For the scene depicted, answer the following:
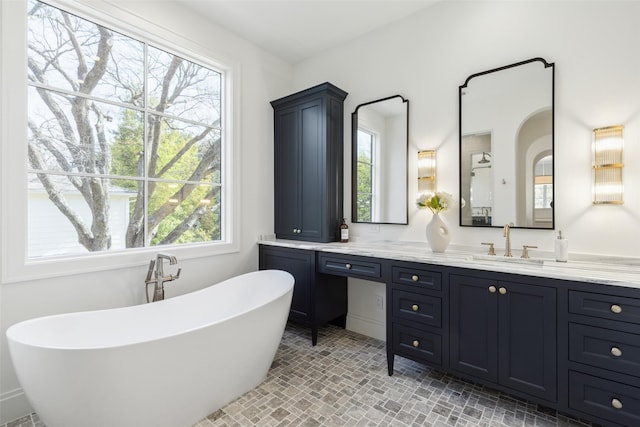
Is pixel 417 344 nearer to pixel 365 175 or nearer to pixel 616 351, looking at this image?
pixel 616 351

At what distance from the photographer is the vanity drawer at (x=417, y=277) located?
1.94m

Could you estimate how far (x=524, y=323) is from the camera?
1.64 m

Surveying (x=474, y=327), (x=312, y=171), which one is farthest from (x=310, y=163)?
(x=474, y=327)

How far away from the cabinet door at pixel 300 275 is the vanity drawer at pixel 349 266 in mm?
120

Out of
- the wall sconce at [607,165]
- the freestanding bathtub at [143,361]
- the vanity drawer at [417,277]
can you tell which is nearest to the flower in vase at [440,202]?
the vanity drawer at [417,277]

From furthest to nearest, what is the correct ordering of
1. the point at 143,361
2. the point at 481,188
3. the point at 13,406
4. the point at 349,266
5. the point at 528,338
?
the point at 349,266 → the point at 481,188 → the point at 13,406 → the point at 528,338 → the point at 143,361

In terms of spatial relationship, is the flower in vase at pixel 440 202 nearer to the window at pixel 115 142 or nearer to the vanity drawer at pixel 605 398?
the vanity drawer at pixel 605 398

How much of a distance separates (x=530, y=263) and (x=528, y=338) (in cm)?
49

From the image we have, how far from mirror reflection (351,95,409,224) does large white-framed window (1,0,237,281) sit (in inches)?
50.3

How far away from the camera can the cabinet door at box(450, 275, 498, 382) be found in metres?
1.74

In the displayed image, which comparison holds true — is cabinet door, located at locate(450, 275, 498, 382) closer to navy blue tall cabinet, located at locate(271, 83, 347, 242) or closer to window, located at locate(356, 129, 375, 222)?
window, located at locate(356, 129, 375, 222)

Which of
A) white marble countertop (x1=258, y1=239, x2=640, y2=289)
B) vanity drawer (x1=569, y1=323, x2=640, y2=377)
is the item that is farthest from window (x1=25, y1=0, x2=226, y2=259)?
vanity drawer (x1=569, y1=323, x2=640, y2=377)

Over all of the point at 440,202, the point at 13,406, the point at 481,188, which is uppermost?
the point at 481,188

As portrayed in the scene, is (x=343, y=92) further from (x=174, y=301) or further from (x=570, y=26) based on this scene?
(x=174, y=301)
